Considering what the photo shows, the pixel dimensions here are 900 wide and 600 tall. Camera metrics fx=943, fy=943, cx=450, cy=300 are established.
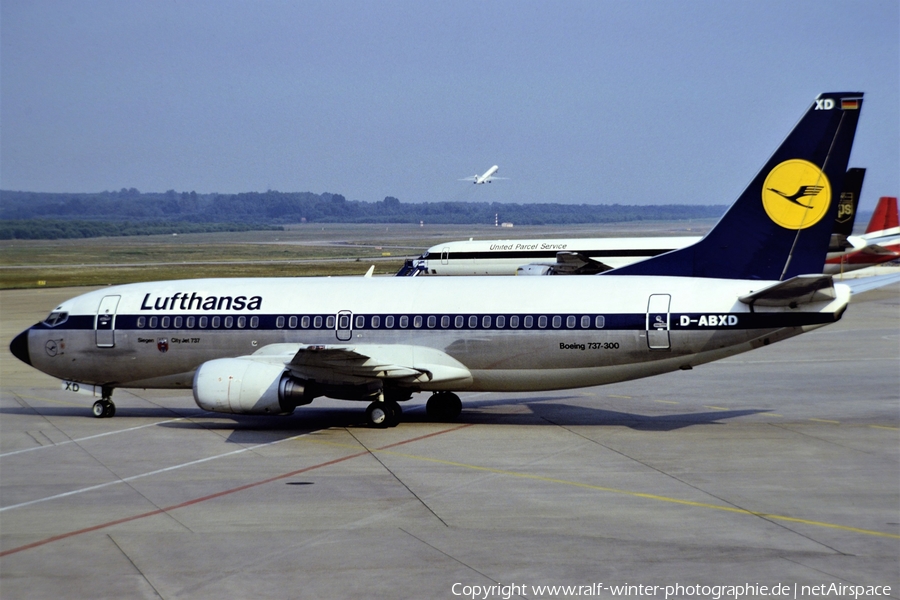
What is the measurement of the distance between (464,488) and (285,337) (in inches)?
370

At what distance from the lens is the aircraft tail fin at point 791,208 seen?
23766 millimetres

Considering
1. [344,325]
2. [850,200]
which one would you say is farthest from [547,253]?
[344,325]

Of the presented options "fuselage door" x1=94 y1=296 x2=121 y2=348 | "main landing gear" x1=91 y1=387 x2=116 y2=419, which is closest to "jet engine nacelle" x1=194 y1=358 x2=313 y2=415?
"fuselage door" x1=94 y1=296 x2=121 y2=348

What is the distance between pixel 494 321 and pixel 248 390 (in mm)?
6707

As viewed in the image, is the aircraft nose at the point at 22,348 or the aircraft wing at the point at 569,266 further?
the aircraft wing at the point at 569,266

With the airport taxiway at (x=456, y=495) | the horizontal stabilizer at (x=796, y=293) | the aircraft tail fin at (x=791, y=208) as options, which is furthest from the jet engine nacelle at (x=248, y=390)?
the horizontal stabilizer at (x=796, y=293)

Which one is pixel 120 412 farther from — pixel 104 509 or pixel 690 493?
pixel 690 493

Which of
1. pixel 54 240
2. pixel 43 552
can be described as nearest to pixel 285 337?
pixel 43 552

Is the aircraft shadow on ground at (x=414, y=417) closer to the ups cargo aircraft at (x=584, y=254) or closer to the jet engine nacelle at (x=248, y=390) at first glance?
the jet engine nacelle at (x=248, y=390)

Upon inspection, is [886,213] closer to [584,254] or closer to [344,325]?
[584,254]

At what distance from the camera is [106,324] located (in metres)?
28.0

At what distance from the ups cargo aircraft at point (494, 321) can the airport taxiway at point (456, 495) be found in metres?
1.44

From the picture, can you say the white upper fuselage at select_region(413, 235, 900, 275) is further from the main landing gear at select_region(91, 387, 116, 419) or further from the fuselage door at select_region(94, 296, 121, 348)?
the main landing gear at select_region(91, 387, 116, 419)

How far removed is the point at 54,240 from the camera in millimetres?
173000
